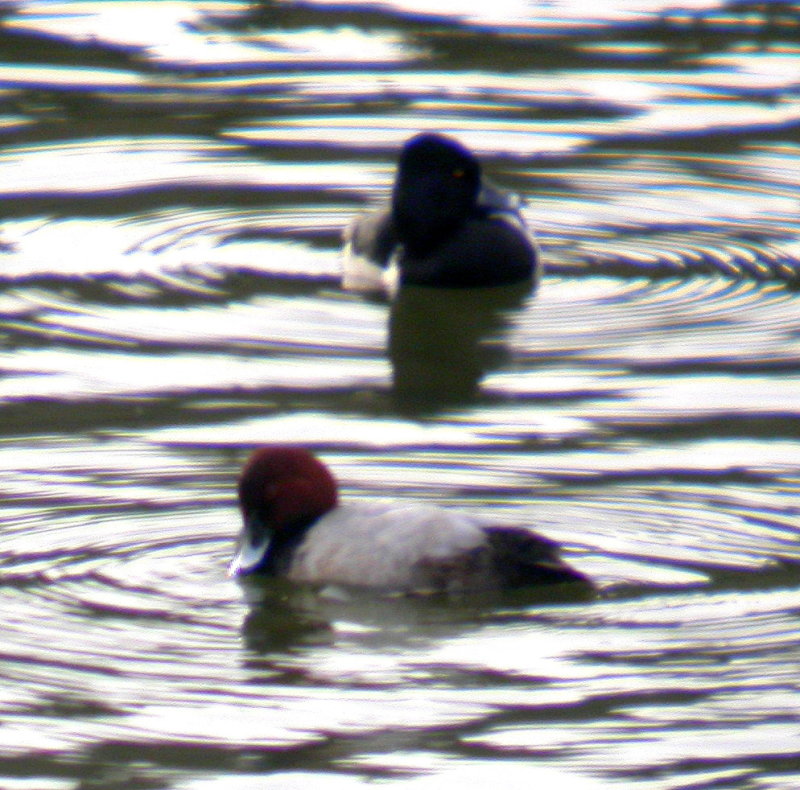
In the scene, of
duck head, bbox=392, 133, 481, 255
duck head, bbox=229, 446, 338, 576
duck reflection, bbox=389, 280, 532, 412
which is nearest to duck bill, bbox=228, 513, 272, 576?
duck head, bbox=229, 446, 338, 576

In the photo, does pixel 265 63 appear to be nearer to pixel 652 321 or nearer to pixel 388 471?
pixel 652 321

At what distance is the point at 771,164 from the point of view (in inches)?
539

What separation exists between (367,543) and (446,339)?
377 cm

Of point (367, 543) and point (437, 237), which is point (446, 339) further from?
point (367, 543)

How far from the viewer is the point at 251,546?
23.2 feet

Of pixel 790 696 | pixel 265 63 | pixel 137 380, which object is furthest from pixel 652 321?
pixel 265 63

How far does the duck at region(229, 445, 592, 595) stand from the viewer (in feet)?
22.4

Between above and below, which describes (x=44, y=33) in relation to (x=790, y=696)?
above

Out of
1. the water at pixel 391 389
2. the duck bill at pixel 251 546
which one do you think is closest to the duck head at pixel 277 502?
the duck bill at pixel 251 546

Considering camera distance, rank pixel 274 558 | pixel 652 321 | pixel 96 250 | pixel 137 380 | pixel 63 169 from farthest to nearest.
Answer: pixel 63 169 → pixel 96 250 → pixel 652 321 → pixel 137 380 → pixel 274 558

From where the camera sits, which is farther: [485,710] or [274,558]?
[274,558]

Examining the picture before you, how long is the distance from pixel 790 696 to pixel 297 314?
4.89 meters

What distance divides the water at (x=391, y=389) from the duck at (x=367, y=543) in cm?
10

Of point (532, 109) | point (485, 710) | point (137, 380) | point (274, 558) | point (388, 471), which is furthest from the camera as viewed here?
point (532, 109)
